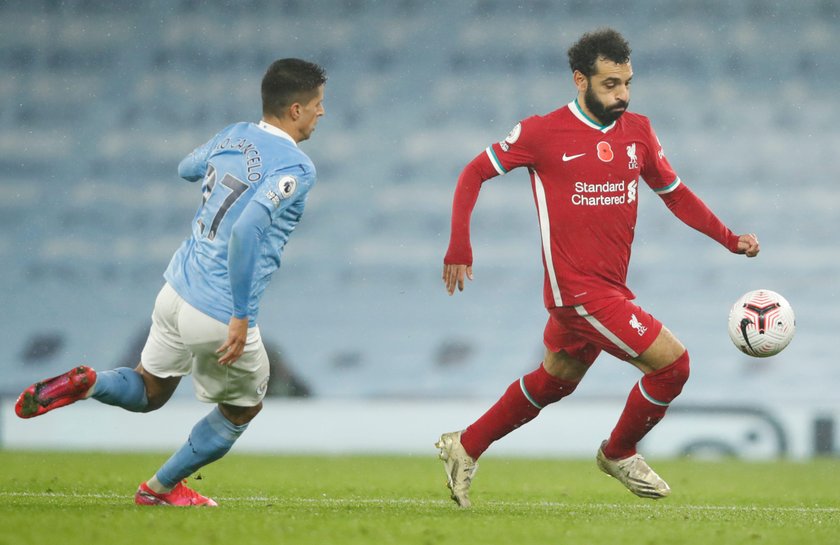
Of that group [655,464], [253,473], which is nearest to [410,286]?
[655,464]

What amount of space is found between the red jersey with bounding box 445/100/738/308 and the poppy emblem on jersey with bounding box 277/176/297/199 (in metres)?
0.84

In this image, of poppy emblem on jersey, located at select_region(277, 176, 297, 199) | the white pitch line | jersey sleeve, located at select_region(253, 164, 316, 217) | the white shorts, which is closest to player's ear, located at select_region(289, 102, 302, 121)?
jersey sleeve, located at select_region(253, 164, 316, 217)

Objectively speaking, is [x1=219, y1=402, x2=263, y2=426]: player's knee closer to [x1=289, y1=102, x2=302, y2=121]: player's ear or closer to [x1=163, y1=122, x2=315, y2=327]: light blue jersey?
[x1=163, y1=122, x2=315, y2=327]: light blue jersey

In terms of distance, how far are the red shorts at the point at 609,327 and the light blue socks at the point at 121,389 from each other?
68.6 inches

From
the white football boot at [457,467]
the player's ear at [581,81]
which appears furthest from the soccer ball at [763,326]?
the white football boot at [457,467]

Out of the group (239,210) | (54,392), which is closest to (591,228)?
(239,210)

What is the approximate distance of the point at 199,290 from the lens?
490 centimetres

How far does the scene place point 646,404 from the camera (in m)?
5.41

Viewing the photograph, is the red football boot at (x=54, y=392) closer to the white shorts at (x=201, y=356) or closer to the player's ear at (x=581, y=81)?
the white shorts at (x=201, y=356)

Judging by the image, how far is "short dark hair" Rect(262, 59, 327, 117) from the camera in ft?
16.7

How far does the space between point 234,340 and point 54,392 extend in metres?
0.72

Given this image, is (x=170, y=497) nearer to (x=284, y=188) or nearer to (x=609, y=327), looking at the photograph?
(x=284, y=188)

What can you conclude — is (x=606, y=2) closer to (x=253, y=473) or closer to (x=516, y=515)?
(x=253, y=473)

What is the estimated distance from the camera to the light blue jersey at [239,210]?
4785 millimetres
